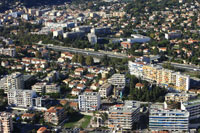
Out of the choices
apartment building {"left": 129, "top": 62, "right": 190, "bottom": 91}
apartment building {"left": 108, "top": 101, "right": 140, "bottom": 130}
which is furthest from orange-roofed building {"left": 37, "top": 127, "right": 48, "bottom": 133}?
apartment building {"left": 129, "top": 62, "right": 190, "bottom": 91}

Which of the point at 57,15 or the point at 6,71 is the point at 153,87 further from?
the point at 57,15

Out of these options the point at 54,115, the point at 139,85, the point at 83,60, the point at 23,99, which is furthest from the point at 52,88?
the point at 83,60

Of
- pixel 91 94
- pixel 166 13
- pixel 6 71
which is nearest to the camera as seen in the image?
pixel 91 94

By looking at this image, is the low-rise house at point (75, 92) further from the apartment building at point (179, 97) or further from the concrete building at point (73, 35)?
the concrete building at point (73, 35)

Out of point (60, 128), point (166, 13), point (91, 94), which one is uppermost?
point (166, 13)

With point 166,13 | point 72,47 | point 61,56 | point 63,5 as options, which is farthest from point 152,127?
point 63,5

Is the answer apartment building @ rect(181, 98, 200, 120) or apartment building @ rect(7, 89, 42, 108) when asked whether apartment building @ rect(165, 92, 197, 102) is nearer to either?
apartment building @ rect(181, 98, 200, 120)
